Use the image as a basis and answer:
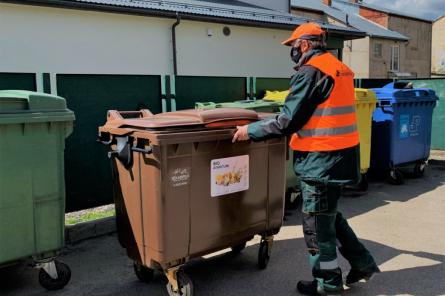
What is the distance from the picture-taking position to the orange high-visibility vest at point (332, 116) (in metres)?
3.24

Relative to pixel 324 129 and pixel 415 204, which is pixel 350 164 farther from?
pixel 415 204

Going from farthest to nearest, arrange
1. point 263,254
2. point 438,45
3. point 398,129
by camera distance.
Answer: point 438,45, point 398,129, point 263,254

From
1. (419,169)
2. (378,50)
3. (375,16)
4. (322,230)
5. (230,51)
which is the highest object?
(375,16)

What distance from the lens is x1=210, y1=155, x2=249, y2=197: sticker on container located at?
11.7 feet

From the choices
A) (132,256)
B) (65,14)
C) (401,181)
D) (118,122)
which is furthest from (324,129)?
(65,14)

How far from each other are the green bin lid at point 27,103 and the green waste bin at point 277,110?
7.20ft

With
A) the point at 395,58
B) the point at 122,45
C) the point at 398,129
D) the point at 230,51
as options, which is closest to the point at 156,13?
the point at 122,45

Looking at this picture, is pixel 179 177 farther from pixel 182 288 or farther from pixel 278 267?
pixel 278 267

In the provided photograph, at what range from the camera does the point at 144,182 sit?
133 inches

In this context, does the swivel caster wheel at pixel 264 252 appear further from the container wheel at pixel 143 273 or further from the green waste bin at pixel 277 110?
the green waste bin at pixel 277 110

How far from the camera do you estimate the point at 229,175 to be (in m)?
3.67

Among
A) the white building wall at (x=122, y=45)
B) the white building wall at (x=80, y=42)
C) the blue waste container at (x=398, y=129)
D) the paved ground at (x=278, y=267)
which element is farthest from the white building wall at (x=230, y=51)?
the paved ground at (x=278, y=267)

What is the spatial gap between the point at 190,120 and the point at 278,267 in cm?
163

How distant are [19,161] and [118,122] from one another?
30.4 inches
